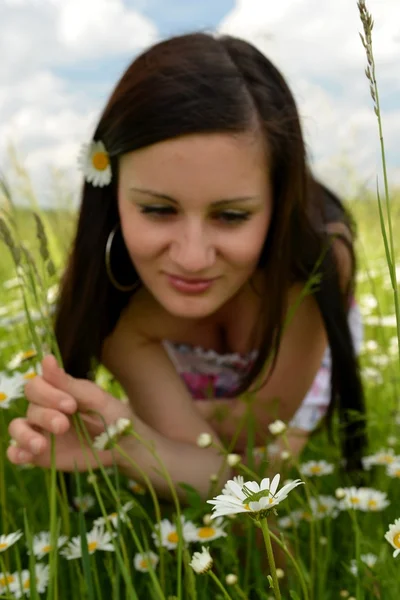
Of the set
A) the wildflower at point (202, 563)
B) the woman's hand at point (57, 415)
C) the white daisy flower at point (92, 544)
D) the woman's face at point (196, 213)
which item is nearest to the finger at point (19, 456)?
the woman's hand at point (57, 415)

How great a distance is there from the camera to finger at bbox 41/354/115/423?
2.57 ft

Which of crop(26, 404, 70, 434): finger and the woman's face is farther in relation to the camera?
the woman's face

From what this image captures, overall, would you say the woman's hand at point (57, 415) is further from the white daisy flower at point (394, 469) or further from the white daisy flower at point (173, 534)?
the white daisy flower at point (394, 469)

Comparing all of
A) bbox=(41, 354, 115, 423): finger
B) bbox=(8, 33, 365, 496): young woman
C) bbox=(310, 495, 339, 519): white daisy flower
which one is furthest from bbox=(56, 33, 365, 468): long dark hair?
bbox=(41, 354, 115, 423): finger

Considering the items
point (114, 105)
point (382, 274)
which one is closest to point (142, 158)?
point (114, 105)

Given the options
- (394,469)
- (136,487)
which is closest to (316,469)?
(394,469)

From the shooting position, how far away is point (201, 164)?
34.6 inches

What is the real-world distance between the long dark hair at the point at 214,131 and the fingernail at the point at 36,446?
12.6 inches

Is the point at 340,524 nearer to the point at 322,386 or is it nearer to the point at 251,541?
the point at 251,541

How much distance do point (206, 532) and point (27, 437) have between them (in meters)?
0.21

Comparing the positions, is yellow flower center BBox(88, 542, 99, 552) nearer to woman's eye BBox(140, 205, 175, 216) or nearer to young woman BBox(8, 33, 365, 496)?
young woman BBox(8, 33, 365, 496)

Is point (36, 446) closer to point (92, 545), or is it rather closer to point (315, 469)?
point (92, 545)

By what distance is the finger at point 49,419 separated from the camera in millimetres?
747

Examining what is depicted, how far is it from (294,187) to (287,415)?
363 millimetres
